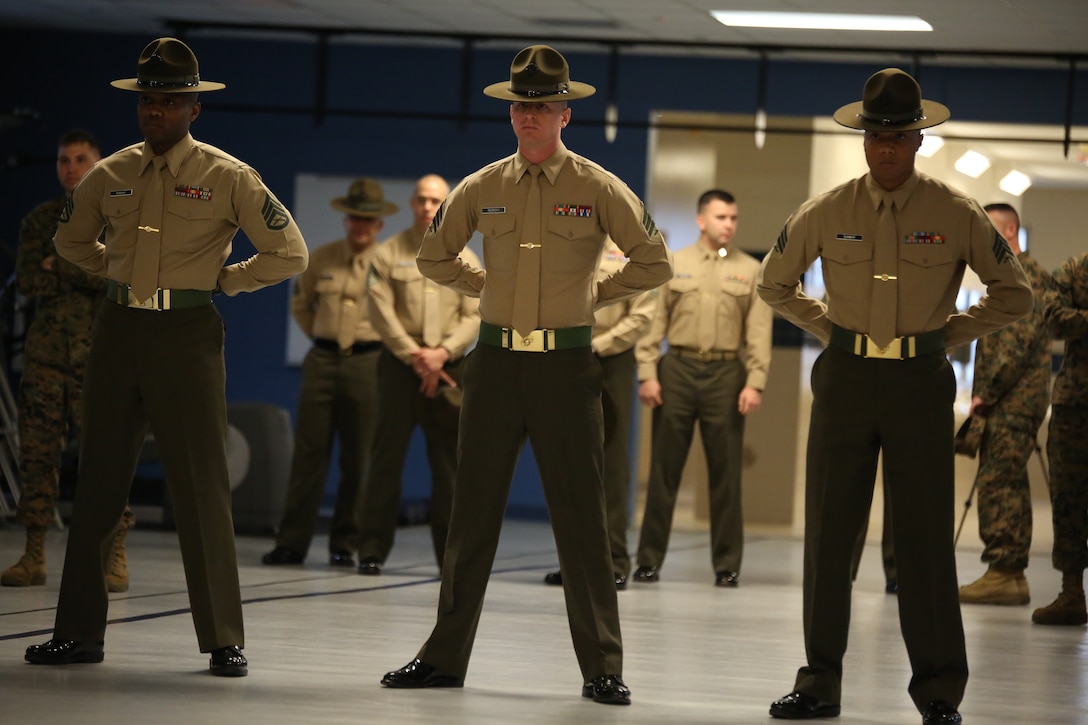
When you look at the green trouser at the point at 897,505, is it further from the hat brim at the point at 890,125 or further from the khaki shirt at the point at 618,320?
the khaki shirt at the point at 618,320

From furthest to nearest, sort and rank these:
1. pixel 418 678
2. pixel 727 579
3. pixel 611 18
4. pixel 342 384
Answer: pixel 611 18 → pixel 342 384 → pixel 727 579 → pixel 418 678

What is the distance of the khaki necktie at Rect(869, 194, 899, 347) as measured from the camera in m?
4.32

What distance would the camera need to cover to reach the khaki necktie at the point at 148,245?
182 inches

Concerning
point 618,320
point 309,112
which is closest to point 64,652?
point 618,320

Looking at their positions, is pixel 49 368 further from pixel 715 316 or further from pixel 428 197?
pixel 715 316

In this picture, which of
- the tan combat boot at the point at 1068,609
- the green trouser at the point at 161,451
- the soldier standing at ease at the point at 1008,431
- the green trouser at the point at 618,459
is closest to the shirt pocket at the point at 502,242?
the green trouser at the point at 161,451

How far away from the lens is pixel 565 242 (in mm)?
4539

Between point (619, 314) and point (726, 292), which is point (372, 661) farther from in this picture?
point (726, 292)

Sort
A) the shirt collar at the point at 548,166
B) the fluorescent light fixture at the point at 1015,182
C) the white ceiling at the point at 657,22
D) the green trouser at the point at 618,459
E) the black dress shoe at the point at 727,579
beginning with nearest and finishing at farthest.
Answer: the shirt collar at the point at 548,166 < the green trouser at the point at 618,459 < the black dress shoe at the point at 727,579 < the white ceiling at the point at 657,22 < the fluorescent light fixture at the point at 1015,182

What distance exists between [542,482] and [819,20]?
6.04 m

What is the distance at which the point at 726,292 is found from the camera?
8.16m

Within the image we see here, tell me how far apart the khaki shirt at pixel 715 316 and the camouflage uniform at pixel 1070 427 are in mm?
1730

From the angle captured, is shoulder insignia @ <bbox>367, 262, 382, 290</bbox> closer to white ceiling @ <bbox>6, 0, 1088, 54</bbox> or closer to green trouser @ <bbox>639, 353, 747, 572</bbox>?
green trouser @ <bbox>639, 353, 747, 572</bbox>

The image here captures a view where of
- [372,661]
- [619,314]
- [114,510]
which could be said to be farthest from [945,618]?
[619,314]
